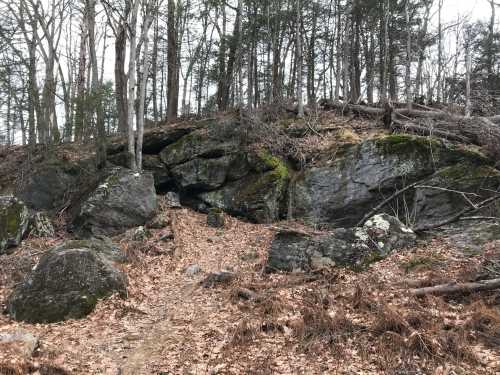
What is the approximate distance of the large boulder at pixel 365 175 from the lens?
1163 centimetres

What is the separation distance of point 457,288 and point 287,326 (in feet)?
8.90

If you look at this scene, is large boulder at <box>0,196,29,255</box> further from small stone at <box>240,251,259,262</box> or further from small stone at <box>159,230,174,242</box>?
small stone at <box>240,251,259,262</box>

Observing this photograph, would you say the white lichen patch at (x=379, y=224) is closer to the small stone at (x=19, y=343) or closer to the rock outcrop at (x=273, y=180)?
the rock outcrop at (x=273, y=180)

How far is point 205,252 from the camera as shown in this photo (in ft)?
36.2

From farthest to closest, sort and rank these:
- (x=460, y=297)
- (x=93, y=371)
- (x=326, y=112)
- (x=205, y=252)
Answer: (x=326, y=112)
(x=205, y=252)
(x=460, y=297)
(x=93, y=371)

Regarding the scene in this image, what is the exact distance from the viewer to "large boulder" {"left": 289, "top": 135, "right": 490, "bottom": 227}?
38.2 ft

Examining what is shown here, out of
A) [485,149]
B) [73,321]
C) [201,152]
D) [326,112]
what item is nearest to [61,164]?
[201,152]

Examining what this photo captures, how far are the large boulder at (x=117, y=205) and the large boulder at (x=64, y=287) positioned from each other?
13.4 ft

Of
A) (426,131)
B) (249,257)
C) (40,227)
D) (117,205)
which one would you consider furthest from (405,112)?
(40,227)

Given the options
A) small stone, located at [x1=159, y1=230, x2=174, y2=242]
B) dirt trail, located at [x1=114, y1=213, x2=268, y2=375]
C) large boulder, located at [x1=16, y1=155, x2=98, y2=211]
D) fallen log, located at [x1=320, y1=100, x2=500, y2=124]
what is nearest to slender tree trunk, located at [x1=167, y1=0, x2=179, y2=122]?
large boulder, located at [x1=16, y1=155, x2=98, y2=211]

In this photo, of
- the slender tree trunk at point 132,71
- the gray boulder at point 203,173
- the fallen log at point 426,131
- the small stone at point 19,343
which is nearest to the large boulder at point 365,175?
the fallen log at point 426,131

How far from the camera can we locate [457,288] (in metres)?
6.14

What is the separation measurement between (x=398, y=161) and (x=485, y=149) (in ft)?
7.73

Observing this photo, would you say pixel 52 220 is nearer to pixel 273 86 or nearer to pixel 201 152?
pixel 201 152
